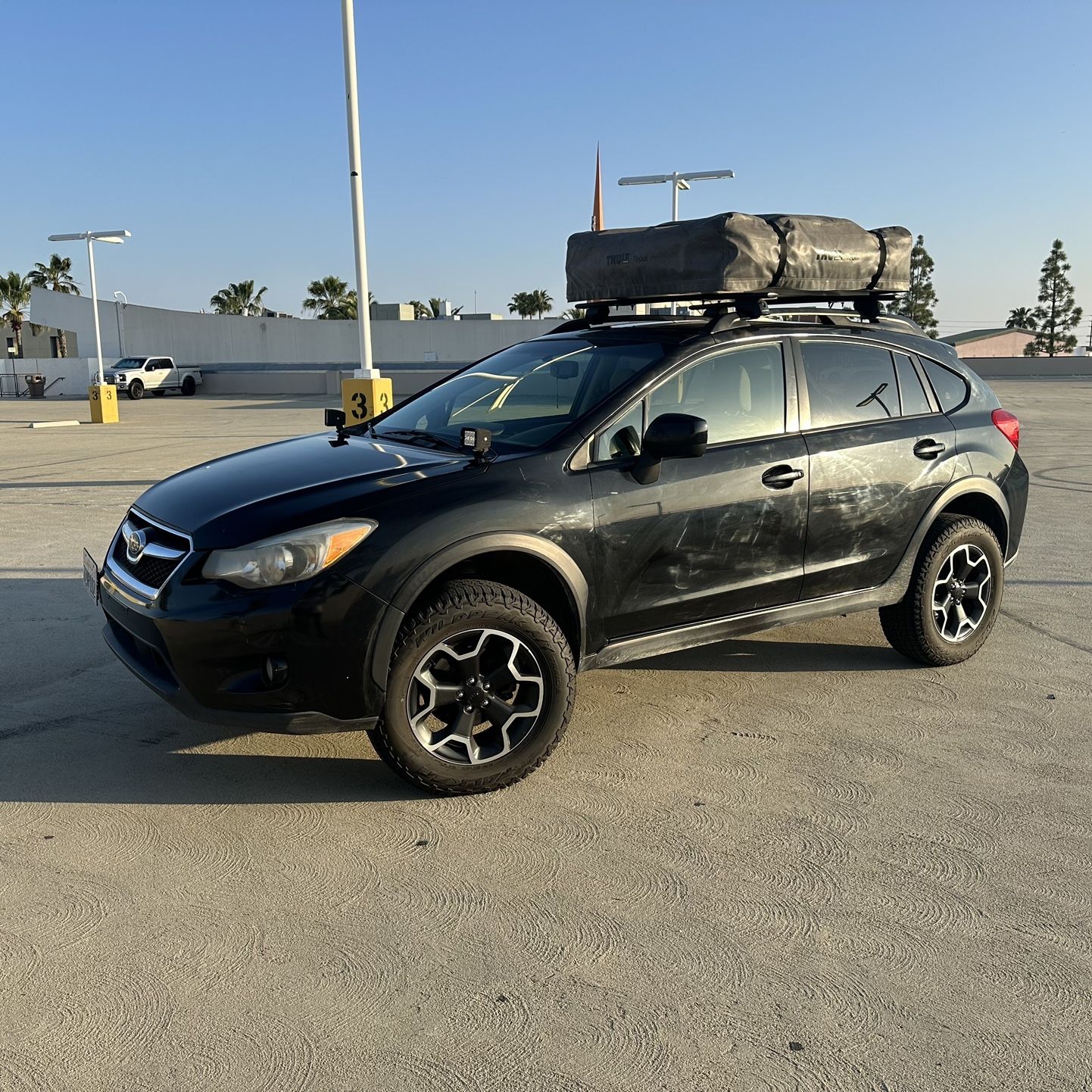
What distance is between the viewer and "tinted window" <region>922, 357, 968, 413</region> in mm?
5359

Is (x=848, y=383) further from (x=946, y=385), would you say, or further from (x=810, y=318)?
(x=946, y=385)

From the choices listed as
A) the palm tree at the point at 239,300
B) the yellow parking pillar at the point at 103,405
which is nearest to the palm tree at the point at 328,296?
the palm tree at the point at 239,300

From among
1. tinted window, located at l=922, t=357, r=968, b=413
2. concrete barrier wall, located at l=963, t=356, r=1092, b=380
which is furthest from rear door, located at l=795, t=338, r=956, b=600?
concrete barrier wall, located at l=963, t=356, r=1092, b=380

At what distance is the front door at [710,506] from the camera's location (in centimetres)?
422

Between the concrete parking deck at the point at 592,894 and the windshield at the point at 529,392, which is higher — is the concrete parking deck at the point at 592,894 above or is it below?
below

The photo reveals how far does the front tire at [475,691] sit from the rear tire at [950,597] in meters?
2.07

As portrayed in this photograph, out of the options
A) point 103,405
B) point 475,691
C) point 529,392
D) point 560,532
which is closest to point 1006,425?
point 529,392

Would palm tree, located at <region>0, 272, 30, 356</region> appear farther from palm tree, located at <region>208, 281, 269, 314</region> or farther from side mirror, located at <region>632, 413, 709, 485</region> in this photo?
side mirror, located at <region>632, 413, 709, 485</region>

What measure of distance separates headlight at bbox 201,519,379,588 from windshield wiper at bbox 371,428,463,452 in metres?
0.86

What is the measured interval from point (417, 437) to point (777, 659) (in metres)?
2.23

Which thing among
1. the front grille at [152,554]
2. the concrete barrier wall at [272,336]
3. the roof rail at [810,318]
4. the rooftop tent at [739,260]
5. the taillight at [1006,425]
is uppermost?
the concrete barrier wall at [272,336]

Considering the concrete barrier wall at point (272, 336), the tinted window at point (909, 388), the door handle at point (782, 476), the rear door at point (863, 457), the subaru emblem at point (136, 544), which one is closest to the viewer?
the subaru emblem at point (136, 544)

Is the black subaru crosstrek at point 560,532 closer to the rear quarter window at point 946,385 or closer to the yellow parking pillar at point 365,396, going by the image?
the rear quarter window at point 946,385

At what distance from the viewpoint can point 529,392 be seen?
4812 mm
